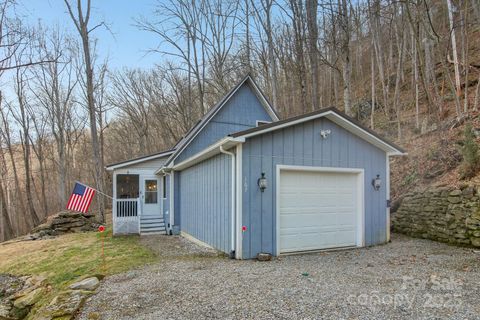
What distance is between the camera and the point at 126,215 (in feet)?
36.9

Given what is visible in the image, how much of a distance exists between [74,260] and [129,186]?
4.94 m

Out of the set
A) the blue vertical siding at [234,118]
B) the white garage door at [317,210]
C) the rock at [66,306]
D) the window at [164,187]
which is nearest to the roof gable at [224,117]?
the blue vertical siding at [234,118]

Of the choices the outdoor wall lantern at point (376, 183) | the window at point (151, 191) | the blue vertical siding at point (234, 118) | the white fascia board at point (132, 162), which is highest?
the blue vertical siding at point (234, 118)

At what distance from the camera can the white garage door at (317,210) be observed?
261 inches

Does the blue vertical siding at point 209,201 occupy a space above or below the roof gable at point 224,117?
below

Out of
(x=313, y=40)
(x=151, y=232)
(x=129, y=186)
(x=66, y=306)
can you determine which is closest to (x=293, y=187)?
(x=66, y=306)

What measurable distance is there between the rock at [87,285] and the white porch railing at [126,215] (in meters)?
6.04

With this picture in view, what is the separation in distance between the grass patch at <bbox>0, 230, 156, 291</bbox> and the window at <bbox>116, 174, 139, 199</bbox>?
2149mm

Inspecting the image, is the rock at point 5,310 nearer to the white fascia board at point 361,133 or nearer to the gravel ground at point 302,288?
the gravel ground at point 302,288

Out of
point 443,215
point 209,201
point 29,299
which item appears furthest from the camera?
point 209,201

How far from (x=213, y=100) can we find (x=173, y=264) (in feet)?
53.3

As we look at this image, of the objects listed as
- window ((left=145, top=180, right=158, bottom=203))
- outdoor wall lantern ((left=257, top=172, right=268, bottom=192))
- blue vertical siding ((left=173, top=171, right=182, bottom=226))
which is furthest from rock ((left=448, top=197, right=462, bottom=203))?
window ((left=145, top=180, right=158, bottom=203))

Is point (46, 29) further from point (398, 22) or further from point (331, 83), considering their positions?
point (398, 22)

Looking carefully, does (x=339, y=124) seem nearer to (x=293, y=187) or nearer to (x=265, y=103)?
(x=293, y=187)
